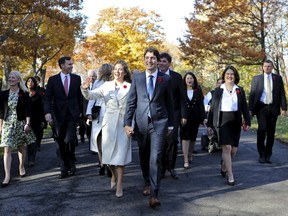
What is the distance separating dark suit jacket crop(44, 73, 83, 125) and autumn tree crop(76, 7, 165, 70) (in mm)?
27404

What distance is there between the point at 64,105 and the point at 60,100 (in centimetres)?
12

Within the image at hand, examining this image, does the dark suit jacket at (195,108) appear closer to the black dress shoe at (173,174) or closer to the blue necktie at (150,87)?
the black dress shoe at (173,174)

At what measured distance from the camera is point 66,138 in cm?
689

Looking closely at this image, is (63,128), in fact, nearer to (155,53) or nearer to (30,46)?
(155,53)

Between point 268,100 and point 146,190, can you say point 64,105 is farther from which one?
point 268,100

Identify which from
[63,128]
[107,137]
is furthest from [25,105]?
[107,137]

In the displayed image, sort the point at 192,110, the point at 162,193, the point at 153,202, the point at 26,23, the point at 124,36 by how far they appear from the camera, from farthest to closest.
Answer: the point at 124,36 → the point at 26,23 → the point at 192,110 → the point at 162,193 → the point at 153,202

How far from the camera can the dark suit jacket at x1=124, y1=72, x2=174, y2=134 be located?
5102 millimetres

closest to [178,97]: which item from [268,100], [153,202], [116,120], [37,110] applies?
[116,120]

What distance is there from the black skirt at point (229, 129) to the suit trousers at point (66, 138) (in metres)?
2.49

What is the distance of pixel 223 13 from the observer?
2200cm

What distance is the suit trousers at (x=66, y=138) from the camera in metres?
6.86

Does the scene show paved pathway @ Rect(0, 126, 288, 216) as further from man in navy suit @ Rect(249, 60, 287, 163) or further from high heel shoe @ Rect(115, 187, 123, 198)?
man in navy suit @ Rect(249, 60, 287, 163)

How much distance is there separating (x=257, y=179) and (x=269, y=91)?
229 centimetres
